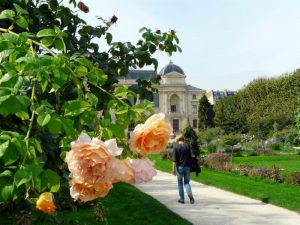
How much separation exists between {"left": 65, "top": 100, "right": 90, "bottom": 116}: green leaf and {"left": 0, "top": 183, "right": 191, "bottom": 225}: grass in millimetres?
5277

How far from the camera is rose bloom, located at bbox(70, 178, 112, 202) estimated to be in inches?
45.8

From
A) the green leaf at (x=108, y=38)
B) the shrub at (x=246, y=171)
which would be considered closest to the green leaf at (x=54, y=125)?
the green leaf at (x=108, y=38)

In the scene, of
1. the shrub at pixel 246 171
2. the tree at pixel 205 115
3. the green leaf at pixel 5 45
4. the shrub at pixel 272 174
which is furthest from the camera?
the tree at pixel 205 115

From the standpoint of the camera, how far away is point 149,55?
3.77 metres

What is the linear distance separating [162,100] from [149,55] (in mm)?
84906

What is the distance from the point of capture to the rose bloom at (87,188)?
3.82 ft

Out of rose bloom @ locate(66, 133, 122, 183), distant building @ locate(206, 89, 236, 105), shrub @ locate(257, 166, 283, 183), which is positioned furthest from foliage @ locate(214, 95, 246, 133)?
rose bloom @ locate(66, 133, 122, 183)

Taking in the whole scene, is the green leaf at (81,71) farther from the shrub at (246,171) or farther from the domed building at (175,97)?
the domed building at (175,97)

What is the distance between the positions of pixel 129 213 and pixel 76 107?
727cm

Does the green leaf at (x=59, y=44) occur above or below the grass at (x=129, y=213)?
above

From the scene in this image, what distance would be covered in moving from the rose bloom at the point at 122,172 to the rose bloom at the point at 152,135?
6 centimetres

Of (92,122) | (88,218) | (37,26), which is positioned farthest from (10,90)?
(88,218)

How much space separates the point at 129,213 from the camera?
840 centimetres

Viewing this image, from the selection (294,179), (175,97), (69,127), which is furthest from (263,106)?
(69,127)
